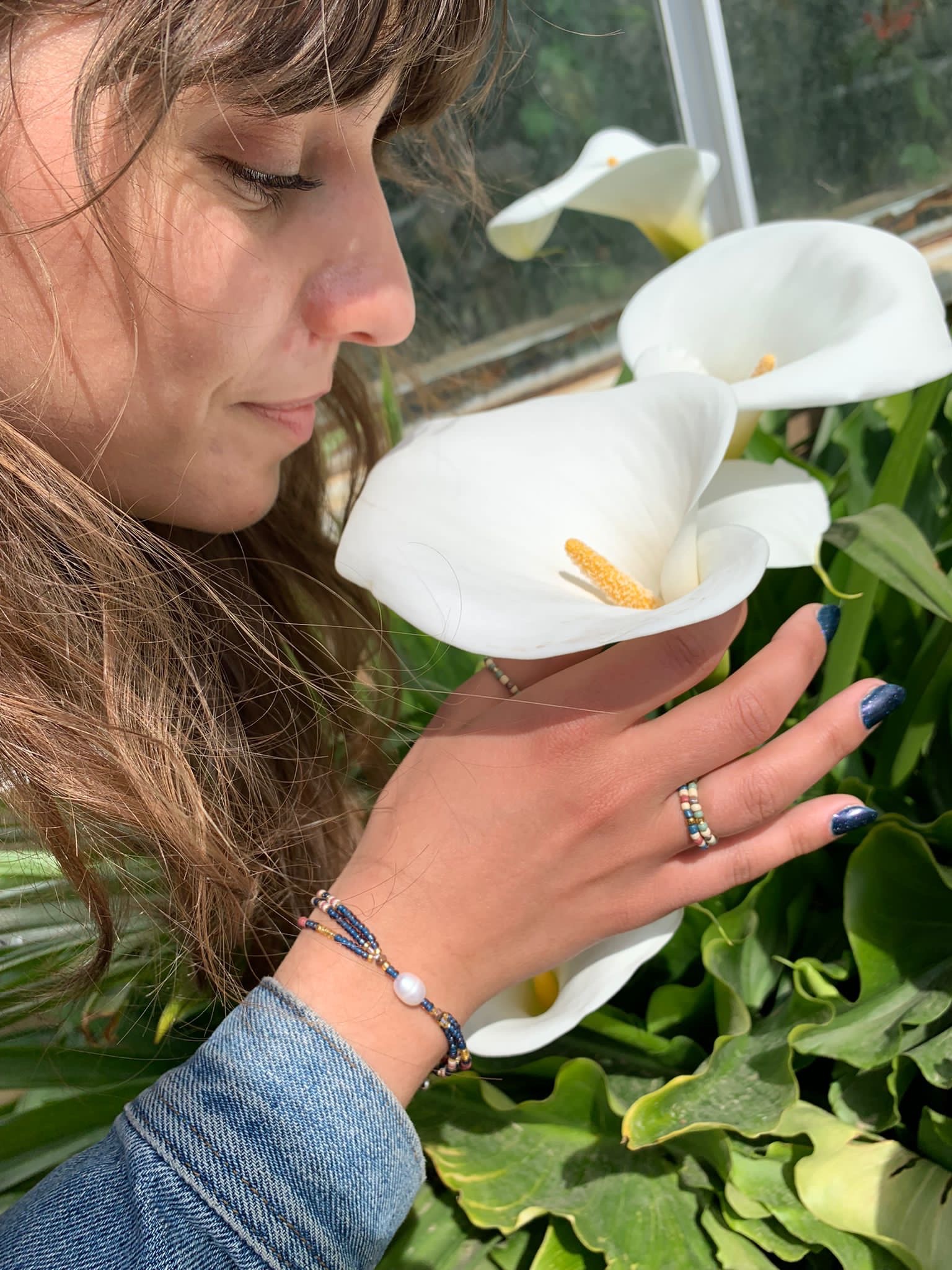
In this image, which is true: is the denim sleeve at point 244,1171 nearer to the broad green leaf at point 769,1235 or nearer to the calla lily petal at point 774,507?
the broad green leaf at point 769,1235

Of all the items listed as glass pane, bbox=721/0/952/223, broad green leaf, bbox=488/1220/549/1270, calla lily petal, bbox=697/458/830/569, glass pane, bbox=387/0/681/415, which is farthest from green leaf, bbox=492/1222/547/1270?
Result: glass pane, bbox=721/0/952/223

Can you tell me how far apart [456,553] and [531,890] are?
0.44 ft

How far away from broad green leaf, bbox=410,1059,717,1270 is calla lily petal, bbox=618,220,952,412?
0.30 metres

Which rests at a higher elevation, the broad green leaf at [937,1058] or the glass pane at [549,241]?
the glass pane at [549,241]

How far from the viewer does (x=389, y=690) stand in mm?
541

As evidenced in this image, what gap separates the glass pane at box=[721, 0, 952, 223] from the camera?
807 millimetres

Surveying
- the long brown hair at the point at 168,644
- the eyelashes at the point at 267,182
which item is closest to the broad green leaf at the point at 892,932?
the long brown hair at the point at 168,644

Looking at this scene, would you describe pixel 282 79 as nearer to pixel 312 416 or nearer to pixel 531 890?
pixel 312 416

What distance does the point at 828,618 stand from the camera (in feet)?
1.40

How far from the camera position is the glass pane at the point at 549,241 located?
0.94m

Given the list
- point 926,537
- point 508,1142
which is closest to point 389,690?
point 508,1142

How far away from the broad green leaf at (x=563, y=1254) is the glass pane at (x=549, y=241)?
662 mm

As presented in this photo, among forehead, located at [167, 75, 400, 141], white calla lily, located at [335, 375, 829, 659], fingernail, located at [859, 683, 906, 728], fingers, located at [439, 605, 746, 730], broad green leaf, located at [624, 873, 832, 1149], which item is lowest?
broad green leaf, located at [624, 873, 832, 1149]

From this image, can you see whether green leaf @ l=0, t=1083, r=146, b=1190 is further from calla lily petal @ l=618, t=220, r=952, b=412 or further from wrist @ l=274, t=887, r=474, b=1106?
calla lily petal @ l=618, t=220, r=952, b=412
